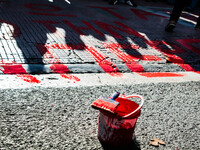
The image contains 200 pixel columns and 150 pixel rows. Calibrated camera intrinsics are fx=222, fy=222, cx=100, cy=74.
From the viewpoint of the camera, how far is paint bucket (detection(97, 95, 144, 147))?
195 cm

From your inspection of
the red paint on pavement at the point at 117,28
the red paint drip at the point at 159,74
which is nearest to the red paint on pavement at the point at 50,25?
the red paint on pavement at the point at 117,28

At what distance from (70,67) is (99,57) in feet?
2.63

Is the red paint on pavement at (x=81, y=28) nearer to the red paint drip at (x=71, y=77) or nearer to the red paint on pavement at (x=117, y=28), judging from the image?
the red paint on pavement at (x=117, y=28)

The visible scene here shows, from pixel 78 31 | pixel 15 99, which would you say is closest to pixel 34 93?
pixel 15 99

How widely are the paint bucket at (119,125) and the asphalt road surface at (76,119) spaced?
11 cm

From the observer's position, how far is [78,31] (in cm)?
583

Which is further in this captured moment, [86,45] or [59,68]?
[86,45]

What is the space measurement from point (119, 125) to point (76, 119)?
0.62m

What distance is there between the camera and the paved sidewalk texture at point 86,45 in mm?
3777

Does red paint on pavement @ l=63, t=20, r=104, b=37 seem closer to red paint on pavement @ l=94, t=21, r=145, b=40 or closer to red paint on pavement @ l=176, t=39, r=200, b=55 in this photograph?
red paint on pavement @ l=94, t=21, r=145, b=40

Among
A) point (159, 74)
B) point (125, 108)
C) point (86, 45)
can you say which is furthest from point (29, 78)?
point (159, 74)

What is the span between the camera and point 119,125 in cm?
198

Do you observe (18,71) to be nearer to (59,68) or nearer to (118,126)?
(59,68)

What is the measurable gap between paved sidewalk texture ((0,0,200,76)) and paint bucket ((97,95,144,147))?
1.67 m
